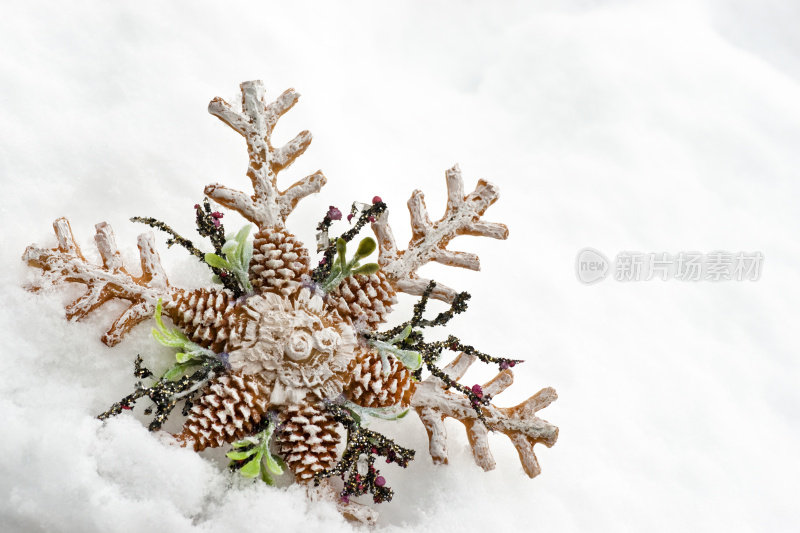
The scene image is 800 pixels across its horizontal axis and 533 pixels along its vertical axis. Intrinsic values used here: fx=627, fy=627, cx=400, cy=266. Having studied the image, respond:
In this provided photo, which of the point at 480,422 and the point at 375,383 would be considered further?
the point at 480,422

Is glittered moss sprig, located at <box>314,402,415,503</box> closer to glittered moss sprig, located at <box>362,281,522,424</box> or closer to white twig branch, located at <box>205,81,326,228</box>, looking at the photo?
glittered moss sprig, located at <box>362,281,522,424</box>

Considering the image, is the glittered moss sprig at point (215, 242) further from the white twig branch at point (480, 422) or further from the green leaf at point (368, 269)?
the white twig branch at point (480, 422)

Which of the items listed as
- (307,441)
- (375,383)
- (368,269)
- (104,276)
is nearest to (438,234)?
(368,269)

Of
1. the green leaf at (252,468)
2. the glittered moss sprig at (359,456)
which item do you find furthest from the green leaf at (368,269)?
the green leaf at (252,468)

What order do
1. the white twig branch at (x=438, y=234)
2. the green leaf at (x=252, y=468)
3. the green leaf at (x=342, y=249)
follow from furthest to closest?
the white twig branch at (x=438, y=234) < the green leaf at (x=342, y=249) < the green leaf at (x=252, y=468)

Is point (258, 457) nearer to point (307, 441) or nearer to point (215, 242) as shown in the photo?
point (307, 441)

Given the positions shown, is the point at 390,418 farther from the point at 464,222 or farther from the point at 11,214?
the point at 11,214

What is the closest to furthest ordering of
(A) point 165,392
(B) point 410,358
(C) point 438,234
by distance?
(A) point 165,392, (B) point 410,358, (C) point 438,234
